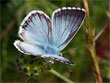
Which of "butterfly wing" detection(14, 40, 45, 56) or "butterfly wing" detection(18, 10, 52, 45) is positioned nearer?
"butterfly wing" detection(14, 40, 45, 56)

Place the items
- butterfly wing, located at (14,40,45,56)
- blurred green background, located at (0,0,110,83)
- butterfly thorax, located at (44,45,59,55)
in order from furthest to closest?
blurred green background, located at (0,0,110,83) → butterfly thorax, located at (44,45,59,55) → butterfly wing, located at (14,40,45,56)

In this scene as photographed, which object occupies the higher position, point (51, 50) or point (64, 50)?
point (51, 50)

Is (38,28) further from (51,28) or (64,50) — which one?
(64,50)

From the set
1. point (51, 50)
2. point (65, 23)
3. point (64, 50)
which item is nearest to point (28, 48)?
point (51, 50)

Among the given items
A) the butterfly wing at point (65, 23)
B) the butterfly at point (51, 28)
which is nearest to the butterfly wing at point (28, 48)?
the butterfly at point (51, 28)

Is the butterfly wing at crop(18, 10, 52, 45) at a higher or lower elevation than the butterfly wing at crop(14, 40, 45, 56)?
higher

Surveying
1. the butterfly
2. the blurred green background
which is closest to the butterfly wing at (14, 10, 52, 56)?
the butterfly

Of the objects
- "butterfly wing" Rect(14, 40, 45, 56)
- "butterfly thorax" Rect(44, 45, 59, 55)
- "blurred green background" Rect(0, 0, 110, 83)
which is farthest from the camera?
"blurred green background" Rect(0, 0, 110, 83)

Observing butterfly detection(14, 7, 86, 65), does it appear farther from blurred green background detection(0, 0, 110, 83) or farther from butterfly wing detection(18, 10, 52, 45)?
blurred green background detection(0, 0, 110, 83)
